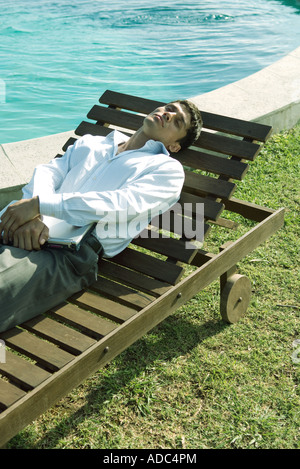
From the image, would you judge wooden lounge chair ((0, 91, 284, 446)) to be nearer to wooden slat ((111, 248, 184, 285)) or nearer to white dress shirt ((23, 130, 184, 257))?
wooden slat ((111, 248, 184, 285))

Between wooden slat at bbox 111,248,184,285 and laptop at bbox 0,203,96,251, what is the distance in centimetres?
37

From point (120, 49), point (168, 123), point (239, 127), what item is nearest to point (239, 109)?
point (239, 127)

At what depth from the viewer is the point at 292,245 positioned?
174 inches

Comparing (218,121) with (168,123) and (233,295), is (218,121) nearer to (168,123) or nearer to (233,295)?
(168,123)

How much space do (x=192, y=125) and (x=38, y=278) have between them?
150 centimetres

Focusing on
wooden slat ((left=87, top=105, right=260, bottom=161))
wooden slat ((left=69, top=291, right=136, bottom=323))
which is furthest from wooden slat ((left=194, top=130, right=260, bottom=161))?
wooden slat ((left=69, top=291, right=136, bottom=323))

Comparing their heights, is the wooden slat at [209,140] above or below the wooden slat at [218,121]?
below

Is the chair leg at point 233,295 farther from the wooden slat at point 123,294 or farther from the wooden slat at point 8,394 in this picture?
the wooden slat at point 8,394

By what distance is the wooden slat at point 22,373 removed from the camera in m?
2.44

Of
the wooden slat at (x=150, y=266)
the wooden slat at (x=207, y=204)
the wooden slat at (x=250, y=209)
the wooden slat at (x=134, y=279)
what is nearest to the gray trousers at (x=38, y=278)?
the wooden slat at (x=134, y=279)

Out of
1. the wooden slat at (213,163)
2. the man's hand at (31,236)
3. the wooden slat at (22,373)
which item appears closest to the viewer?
the wooden slat at (22,373)

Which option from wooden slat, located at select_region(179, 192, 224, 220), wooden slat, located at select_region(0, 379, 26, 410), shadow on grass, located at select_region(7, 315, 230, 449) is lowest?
shadow on grass, located at select_region(7, 315, 230, 449)

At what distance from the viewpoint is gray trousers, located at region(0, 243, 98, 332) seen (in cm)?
276
